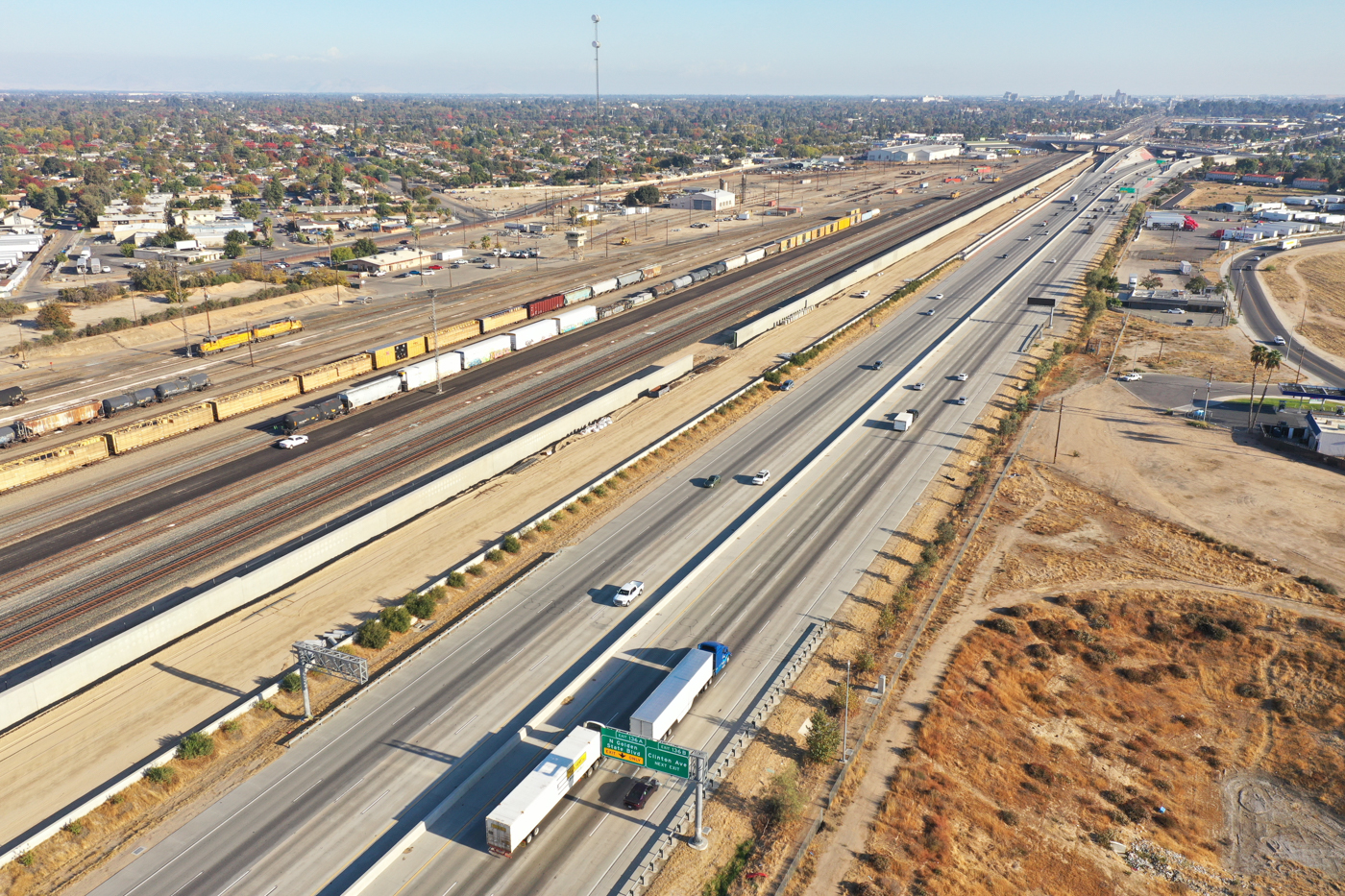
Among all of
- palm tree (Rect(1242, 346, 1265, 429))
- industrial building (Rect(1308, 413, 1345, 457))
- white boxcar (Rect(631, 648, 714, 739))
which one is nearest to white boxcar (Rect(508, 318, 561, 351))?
white boxcar (Rect(631, 648, 714, 739))

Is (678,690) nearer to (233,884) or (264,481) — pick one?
(233,884)

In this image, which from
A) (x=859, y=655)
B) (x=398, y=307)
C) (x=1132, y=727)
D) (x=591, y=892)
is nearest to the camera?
(x=591, y=892)

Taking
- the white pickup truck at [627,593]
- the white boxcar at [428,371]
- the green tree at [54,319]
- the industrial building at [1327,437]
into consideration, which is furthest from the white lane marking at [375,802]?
the green tree at [54,319]

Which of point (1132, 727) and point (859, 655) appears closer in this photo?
point (1132, 727)

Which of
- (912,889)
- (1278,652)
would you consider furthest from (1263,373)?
(912,889)

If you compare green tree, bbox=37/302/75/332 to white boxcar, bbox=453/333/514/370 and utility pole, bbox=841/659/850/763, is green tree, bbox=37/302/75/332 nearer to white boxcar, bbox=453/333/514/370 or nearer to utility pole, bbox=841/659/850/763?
white boxcar, bbox=453/333/514/370

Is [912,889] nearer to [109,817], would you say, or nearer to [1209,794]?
[1209,794]

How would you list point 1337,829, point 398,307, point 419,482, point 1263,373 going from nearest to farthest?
point 1337,829, point 419,482, point 1263,373, point 398,307
